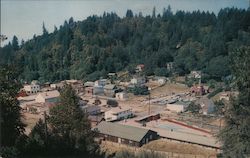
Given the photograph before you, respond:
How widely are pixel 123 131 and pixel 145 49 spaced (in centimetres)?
2713

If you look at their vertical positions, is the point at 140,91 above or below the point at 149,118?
above

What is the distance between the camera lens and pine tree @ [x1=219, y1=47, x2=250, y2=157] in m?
7.37

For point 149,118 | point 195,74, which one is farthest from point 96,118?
point 195,74

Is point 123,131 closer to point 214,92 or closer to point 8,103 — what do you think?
point 8,103

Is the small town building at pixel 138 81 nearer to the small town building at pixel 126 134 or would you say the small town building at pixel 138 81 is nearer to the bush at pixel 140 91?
the bush at pixel 140 91

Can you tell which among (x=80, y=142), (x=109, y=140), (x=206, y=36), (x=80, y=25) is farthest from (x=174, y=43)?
(x=80, y=142)

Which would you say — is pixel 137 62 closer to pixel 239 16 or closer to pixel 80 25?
pixel 239 16

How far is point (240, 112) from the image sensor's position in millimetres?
7637

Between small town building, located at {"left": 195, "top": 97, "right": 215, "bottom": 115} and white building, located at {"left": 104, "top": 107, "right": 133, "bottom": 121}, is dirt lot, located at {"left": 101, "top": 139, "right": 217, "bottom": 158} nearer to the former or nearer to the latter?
white building, located at {"left": 104, "top": 107, "right": 133, "bottom": 121}

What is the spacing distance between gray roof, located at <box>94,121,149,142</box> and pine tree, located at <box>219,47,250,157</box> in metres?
8.54

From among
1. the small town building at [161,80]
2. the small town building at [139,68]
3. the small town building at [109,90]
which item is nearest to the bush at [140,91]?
the small town building at [109,90]

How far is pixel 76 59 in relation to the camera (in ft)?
140

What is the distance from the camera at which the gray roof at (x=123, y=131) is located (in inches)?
641

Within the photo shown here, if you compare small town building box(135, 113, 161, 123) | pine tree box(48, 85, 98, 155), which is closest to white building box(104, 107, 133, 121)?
small town building box(135, 113, 161, 123)
